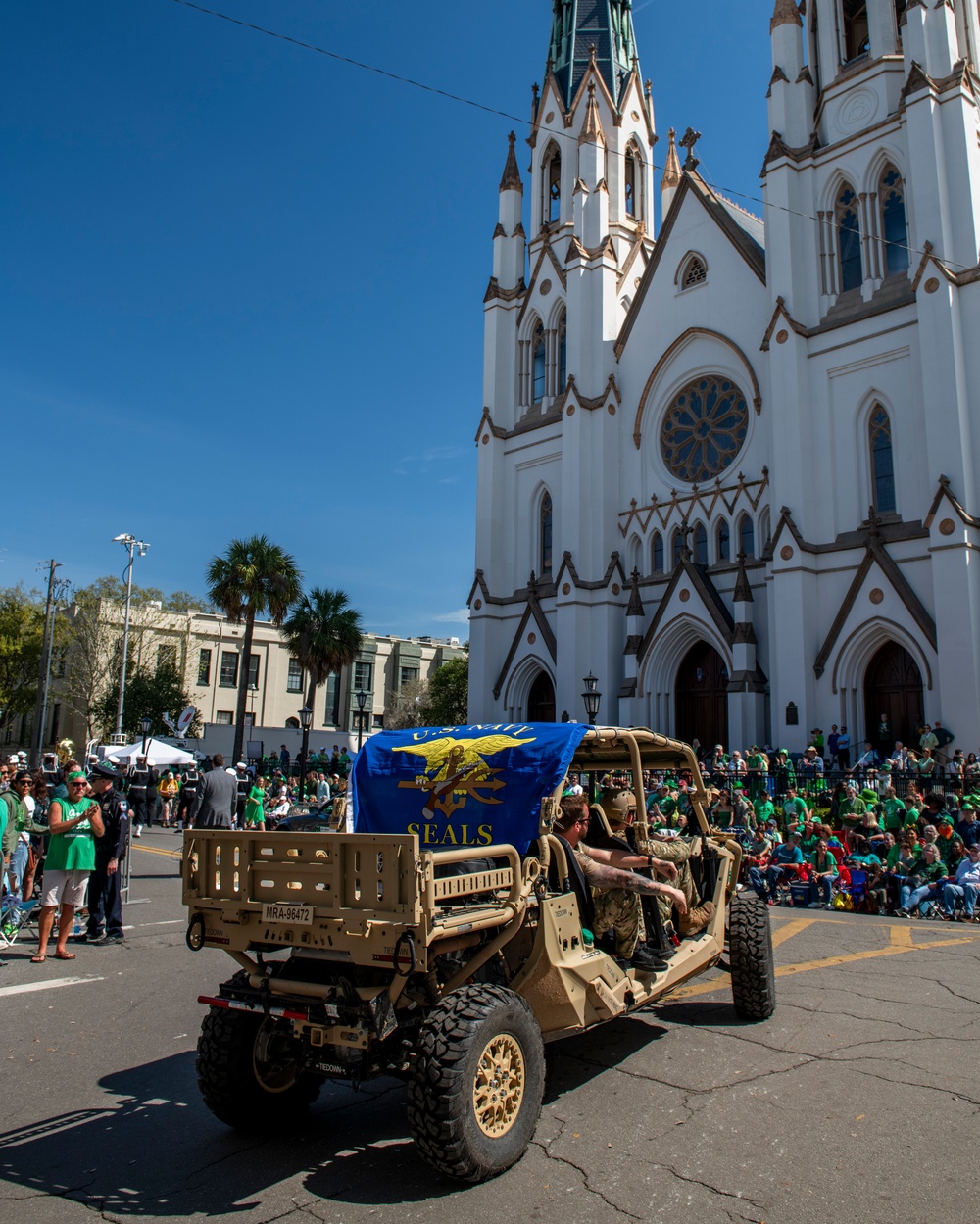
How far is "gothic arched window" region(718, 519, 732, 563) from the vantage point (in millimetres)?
27844

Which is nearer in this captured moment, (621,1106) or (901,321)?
(621,1106)

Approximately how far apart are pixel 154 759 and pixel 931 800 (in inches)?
746

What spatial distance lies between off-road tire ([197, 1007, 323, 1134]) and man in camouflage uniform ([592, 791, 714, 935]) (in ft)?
7.90

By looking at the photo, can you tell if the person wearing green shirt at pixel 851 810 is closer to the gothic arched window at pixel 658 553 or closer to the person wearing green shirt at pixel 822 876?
the person wearing green shirt at pixel 822 876

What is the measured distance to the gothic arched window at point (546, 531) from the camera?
32.5 meters

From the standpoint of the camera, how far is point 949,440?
2214 centimetres

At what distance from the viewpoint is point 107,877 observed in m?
9.73

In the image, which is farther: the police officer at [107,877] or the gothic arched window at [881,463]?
the gothic arched window at [881,463]

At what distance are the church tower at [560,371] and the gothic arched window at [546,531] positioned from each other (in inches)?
2.0

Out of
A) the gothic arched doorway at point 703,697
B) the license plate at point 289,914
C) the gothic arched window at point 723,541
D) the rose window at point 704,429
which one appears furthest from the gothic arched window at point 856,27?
the license plate at point 289,914

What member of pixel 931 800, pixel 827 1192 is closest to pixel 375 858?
pixel 827 1192

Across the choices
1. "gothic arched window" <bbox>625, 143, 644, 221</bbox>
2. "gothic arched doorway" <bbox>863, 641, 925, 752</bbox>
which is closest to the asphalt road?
"gothic arched doorway" <bbox>863, 641, 925, 752</bbox>

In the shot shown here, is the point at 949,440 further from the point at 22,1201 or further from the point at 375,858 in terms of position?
the point at 22,1201

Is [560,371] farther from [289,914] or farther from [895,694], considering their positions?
[289,914]
